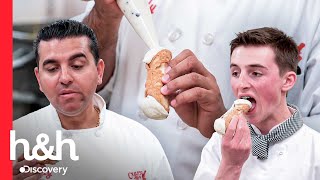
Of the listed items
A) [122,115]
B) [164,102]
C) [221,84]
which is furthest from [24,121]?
[221,84]

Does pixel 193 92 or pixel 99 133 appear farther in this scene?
pixel 99 133

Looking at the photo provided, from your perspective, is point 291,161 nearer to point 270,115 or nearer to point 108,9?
point 270,115

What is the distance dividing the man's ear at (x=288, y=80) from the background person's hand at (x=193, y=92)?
15cm

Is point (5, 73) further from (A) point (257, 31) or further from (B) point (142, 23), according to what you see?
(A) point (257, 31)

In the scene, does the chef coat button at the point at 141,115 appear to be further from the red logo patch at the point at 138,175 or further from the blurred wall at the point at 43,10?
the blurred wall at the point at 43,10

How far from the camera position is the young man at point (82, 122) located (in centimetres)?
139

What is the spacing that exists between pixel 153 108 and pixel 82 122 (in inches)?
8.8

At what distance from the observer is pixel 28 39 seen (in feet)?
4.63

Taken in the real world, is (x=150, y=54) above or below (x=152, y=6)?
below

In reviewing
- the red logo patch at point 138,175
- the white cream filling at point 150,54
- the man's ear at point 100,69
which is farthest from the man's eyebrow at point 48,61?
the red logo patch at point 138,175

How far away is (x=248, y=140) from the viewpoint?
4.06 ft

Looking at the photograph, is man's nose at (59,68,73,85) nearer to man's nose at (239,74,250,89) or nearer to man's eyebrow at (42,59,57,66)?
man's eyebrow at (42,59,57,66)

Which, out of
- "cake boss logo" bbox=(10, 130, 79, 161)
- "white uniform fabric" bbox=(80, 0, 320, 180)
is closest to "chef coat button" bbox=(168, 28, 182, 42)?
"white uniform fabric" bbox=(80, 0, 320, 180)

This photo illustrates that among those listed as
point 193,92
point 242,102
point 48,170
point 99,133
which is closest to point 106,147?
point 99,133
